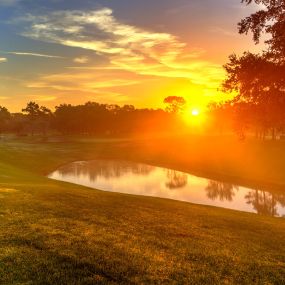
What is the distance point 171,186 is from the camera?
5303 centimetres

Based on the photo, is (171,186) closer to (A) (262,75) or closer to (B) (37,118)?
(A) (262,75)

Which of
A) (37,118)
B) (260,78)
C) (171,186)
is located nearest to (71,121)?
(37,118)

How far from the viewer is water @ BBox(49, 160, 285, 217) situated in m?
42.3

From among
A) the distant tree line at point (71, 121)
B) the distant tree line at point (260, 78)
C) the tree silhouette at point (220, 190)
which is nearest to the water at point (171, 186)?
the tree silhouette at point (220, 190)

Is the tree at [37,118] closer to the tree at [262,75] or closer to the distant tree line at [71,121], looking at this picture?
the distant tree line at [71,121]

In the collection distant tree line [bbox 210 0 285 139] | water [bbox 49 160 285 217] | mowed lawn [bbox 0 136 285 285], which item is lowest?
water [bbox 49 160 285 217]

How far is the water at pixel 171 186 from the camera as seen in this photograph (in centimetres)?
4227

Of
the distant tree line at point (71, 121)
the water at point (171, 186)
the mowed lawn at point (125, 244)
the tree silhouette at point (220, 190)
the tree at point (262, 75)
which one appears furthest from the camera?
the distant tree line at point (71, 121)

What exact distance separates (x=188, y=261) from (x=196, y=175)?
53.4 m

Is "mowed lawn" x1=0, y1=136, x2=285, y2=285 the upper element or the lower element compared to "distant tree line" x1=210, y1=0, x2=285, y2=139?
lower

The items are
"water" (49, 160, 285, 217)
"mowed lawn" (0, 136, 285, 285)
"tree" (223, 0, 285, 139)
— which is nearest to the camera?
"mowed lawn" (0, 136, 285, 285)

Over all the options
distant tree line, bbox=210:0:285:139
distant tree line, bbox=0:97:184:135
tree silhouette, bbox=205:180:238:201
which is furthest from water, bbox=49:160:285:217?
distant tree line, bbox=0:97:184:135

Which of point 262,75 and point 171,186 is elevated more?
point 262,75

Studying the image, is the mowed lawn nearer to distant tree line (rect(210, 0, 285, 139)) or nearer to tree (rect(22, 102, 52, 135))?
distant tree line (rect(210, 0, 285, 139))
